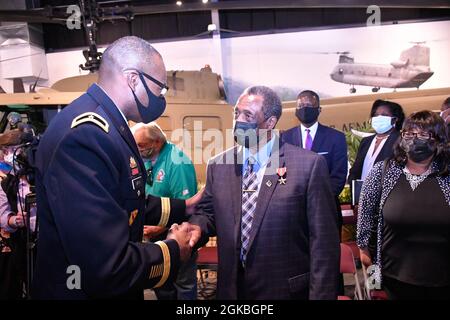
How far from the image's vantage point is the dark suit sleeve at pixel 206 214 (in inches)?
87.6

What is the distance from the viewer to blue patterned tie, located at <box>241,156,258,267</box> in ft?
6.68

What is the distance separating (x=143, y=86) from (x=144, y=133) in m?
1.96

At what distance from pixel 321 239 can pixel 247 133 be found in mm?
735

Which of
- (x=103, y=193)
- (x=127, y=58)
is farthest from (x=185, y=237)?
(x=127, y=58)

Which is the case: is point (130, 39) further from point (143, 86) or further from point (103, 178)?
point (103, 178)

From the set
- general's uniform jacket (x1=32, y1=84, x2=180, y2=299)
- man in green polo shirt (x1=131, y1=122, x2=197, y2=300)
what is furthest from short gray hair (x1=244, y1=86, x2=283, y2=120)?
man in green polo shirt (x1=131, y1=122, x2=197, y2=300)

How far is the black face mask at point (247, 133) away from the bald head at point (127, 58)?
713 mm

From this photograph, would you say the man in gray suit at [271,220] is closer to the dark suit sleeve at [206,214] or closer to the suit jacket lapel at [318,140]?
the dark suit sleeve at [206,214]

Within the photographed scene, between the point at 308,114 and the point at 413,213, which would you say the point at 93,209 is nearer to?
the point at 413,213

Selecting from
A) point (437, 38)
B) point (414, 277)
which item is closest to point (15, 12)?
point (414, 277)

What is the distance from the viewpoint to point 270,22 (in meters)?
10.9

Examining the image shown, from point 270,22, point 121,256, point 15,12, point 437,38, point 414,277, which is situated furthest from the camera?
point 270,22

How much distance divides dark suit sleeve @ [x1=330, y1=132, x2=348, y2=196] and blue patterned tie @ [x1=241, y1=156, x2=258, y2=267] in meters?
2.10

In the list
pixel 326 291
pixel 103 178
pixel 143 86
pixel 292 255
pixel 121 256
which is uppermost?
pixel 143 86
